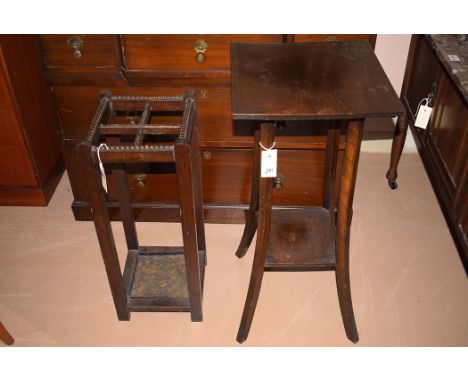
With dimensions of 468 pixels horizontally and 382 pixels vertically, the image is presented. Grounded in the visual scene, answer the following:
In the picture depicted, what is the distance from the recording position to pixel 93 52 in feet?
7.37

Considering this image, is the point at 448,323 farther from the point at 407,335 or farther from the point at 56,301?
the point at 56,301

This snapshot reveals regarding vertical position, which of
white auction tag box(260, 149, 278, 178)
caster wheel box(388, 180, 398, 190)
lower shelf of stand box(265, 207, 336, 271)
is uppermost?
white auction tag box(260, 149, 278, 178)

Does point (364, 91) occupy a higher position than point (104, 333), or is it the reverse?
point (364, 91)

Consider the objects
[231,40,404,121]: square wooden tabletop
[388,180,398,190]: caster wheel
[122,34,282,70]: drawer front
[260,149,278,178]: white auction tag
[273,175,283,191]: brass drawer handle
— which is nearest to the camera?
[231,40,404,121]: square wooden tabletop

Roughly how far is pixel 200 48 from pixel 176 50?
0.36 ft

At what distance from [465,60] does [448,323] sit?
1112 millimetres

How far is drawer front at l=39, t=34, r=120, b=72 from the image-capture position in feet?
7.24

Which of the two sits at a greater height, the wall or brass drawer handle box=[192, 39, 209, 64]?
brass drawer handle box=[192, 39, 209, 64]

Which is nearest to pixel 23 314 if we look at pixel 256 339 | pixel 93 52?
pixel 256 339

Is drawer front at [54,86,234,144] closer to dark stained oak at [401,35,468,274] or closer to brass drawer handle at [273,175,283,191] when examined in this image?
brass drawer handle at [273,175,283,191]

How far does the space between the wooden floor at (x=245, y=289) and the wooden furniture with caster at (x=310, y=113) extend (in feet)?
0.55

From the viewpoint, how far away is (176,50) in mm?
2229

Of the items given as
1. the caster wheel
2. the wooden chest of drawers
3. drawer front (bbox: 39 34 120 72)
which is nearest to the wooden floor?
the caster wheel

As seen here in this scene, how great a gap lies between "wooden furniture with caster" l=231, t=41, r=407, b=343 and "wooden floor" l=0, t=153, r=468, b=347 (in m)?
0.17
